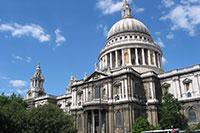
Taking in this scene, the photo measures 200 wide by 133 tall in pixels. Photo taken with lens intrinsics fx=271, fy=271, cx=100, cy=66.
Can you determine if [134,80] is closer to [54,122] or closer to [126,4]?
[54,122]

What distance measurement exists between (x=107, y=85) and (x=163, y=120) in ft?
50.9

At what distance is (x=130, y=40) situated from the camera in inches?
3142

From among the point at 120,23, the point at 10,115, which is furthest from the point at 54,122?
the point at 120,23

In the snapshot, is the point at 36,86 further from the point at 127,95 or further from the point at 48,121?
the point at 48,121

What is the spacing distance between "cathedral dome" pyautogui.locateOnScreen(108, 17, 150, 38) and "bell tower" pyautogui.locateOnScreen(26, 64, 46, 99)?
28.5 m

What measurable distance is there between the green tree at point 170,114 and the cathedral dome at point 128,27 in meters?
31.7

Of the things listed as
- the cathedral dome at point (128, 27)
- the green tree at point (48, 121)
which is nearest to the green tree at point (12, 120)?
the green tree at point (48, 121)

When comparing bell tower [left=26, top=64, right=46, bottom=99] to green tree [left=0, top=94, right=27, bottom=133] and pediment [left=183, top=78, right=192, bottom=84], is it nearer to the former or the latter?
green tree [left=0, top=94, right=27, bottom=133]

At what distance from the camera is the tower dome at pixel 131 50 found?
76625 mm

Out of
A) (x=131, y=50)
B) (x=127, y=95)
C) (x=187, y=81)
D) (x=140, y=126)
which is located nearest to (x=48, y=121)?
(x=140, y=126)

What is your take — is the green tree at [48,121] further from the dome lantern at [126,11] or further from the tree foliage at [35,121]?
the dome lantern at [126,11]

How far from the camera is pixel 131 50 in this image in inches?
3088

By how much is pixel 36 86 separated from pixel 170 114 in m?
51.8

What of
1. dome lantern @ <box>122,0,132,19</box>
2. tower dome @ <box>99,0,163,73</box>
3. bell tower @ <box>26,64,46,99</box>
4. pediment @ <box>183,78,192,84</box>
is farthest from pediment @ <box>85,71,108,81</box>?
dome lantern @ <box>122,0,132,19</box>
